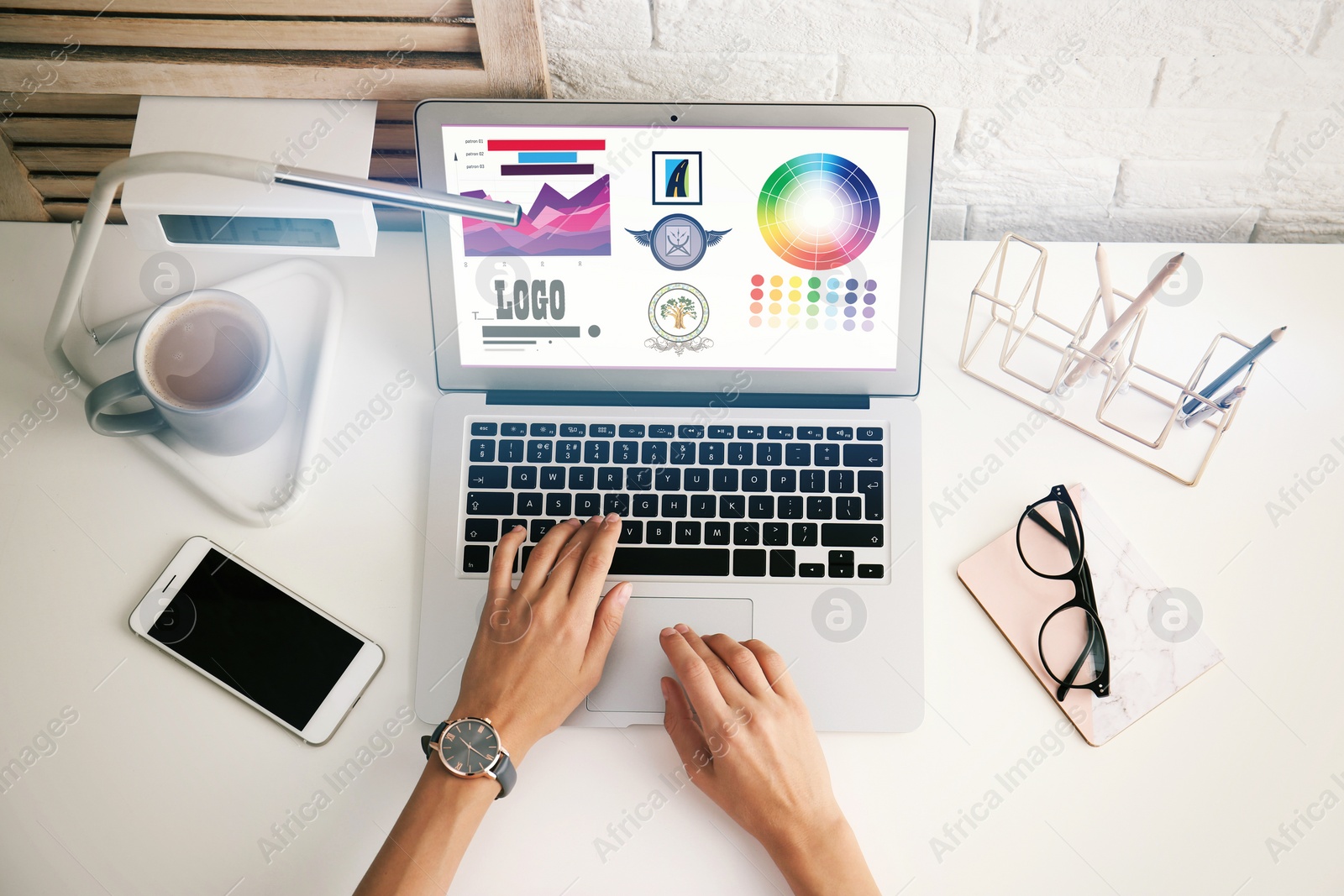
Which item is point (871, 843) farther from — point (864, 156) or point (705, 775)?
point (864, 156)

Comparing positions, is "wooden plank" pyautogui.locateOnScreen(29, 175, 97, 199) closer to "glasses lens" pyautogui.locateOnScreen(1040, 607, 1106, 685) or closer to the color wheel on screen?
the color wheel on screen

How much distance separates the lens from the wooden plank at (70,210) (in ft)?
2.95

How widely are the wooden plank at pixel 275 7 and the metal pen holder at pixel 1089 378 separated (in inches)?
21.3

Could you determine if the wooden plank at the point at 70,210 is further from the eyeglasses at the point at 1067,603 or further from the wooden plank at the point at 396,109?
the eyeglasses at the point at 1067,603

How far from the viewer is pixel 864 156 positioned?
0.75m

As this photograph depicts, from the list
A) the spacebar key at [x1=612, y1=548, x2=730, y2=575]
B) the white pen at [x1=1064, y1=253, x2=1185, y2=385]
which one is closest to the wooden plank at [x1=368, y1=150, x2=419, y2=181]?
the spacebar key at [x1=612, y1=548, x2=730, y2=575]

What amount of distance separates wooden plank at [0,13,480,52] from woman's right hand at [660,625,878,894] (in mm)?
551

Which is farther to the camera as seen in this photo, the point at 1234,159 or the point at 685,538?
the point at 1234,159

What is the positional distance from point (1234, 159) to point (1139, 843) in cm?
68

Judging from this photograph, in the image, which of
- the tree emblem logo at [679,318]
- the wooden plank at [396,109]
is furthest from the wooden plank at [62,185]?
the tree emblem logo at [679,318]

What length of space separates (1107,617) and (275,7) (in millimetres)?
896

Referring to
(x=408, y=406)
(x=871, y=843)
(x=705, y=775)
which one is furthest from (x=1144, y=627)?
(x=408, y=406)

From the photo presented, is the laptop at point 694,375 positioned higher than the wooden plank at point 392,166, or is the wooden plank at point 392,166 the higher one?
the wooden plank at point 392,166

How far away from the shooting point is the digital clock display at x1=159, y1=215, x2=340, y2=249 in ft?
2.42
